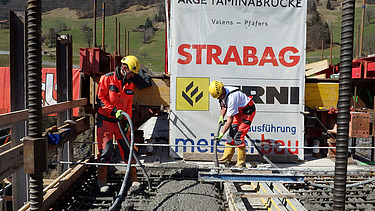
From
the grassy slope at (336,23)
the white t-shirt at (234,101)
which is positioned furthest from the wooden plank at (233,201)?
the grassy slope at (336,23)

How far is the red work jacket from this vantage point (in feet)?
15.9

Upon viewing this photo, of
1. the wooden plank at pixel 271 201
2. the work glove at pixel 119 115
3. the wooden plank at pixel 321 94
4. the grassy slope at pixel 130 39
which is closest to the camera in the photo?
the wooden plank at pixel 271 201

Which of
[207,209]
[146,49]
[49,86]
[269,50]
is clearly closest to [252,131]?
[269,50]

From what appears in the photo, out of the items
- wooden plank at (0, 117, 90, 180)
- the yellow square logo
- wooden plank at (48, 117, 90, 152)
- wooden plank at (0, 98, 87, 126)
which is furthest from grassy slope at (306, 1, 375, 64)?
wooden plank at (0, 117, 90, 180)

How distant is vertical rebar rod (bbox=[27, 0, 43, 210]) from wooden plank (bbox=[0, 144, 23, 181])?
73.7 inches

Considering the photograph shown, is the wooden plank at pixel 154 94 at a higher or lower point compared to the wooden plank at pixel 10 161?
higher

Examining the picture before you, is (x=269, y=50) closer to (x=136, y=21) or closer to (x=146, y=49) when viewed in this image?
(x=146, y=49)

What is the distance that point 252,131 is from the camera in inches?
263

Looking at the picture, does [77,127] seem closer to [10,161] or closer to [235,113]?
[10,161]

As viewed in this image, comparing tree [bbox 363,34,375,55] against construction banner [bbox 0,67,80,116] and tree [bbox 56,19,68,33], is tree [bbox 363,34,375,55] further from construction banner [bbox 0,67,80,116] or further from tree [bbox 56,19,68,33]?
tree [bbox 56,19,68,33]

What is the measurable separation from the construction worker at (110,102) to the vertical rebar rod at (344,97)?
374cm

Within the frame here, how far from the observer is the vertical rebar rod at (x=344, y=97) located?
1430mm

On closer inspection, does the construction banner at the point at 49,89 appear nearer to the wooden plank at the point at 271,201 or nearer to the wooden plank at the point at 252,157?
the wooden plank at the point at 252,157

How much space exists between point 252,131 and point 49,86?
25.4ft
